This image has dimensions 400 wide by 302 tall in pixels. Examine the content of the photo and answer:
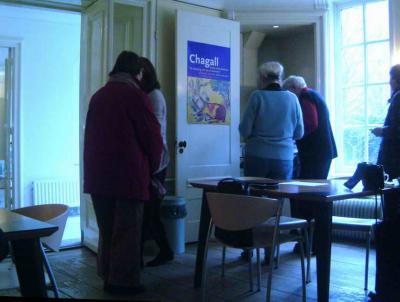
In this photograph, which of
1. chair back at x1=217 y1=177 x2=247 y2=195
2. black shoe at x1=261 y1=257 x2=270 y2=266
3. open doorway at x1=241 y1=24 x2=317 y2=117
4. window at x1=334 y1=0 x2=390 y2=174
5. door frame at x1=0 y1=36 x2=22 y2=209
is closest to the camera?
chair back at x1=217 y1=177 x2=247 y2=195

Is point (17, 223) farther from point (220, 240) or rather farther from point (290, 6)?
point (290, 6)

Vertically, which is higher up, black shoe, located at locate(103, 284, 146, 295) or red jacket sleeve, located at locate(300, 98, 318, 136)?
red jacket sleeve, located at locate(300, 98, 318, 136)

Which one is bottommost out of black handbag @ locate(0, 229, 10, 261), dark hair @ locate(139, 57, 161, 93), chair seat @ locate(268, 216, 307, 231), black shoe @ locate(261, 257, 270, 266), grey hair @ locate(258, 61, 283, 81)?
black shoe @ locate(261, 257, 270, 266)

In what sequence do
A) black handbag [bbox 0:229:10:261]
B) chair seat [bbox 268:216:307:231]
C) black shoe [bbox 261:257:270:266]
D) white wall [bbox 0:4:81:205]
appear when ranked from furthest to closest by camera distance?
white wall [bbox 0:4:81:205], black shoe [bbox 261:257:270:266], chair seat [bbox 268:216:307:231], black handbag [bbox 0:229:10:261]

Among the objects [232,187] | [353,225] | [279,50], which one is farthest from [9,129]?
[353,225]

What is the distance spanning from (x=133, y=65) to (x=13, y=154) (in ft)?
10.00

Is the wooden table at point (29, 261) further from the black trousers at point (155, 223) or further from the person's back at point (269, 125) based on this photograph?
the person's back at point (269, 125)

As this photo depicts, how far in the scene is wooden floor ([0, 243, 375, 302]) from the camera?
264 centimetres

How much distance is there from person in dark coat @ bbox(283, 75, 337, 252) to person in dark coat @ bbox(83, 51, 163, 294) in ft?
4.71

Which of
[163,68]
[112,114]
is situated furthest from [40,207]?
[163,68]

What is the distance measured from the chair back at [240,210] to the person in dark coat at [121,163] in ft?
1.55

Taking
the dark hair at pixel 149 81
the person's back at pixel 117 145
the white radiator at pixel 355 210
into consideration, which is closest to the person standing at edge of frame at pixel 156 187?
the dark hair at pixel 149 81

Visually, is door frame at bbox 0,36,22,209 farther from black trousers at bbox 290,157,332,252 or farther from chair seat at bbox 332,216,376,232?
chair seat at bbox 332,216,376,232

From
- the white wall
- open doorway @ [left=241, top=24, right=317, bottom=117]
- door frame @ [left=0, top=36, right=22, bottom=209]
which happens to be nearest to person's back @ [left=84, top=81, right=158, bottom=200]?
open doorway @ [left=241, top=24, right=317, bottom=117]
